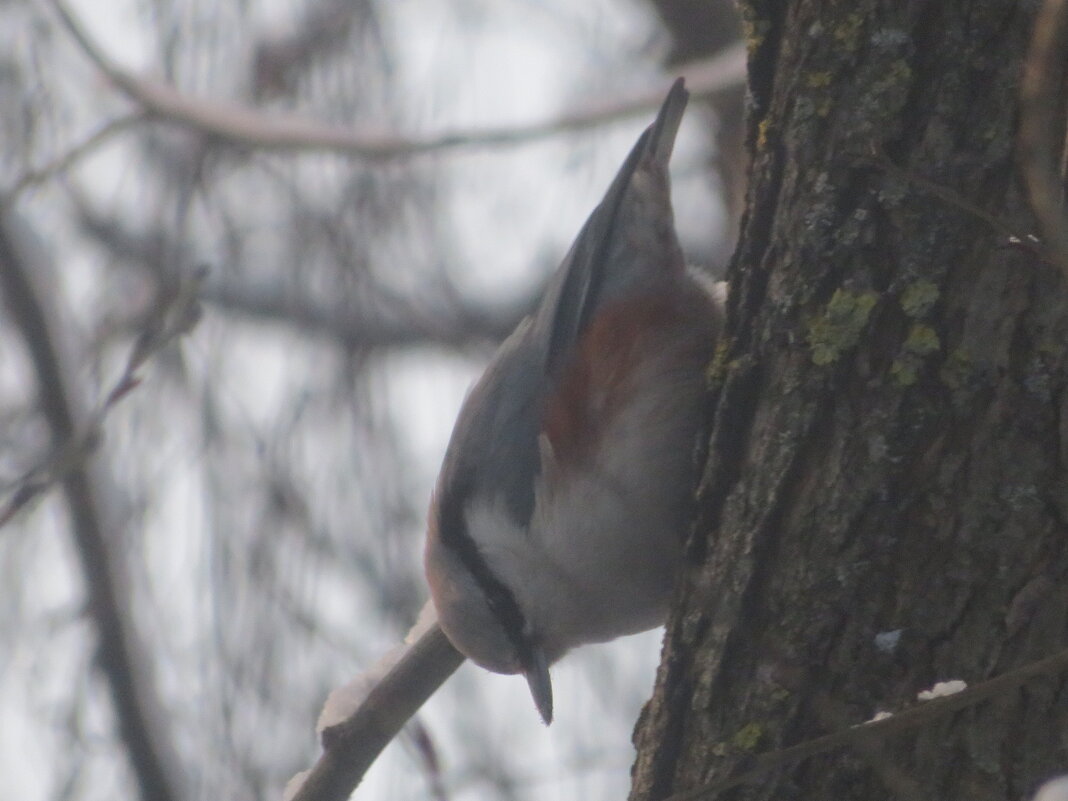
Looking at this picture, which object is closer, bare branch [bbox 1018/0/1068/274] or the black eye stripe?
bare branch [bbox 1018/0/1068/274]

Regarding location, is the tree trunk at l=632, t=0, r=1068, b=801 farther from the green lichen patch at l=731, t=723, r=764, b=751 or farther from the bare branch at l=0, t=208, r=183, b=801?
the bare branch at l=0, t=208, r=183, b=801

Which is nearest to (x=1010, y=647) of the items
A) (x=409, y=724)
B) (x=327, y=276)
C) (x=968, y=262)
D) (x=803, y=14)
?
(x=968, y=262)

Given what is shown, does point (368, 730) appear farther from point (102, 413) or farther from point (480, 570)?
point (102, 413)

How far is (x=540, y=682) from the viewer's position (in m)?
2.79

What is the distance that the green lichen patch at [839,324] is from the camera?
1.70m

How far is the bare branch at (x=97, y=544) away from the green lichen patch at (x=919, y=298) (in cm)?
203

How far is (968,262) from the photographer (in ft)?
5.40

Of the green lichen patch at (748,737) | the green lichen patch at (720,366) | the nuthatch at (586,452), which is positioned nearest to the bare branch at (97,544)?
the nuthatch at (586,452)

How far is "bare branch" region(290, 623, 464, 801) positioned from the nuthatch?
0.14 metres

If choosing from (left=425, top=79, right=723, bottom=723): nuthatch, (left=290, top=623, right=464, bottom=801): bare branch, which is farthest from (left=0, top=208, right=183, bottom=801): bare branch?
(left=290, top=623, right=464, bottom=801): bare branch

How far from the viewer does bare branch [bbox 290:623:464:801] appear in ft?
7.54

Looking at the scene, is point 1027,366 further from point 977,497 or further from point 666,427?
point 666,427

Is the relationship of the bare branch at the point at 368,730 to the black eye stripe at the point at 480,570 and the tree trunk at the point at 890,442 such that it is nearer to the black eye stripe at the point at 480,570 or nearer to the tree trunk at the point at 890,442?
the black eye stripe at the point at 480,570

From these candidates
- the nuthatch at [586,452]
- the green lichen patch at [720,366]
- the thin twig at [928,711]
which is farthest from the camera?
the nuthatch at [586,452]
